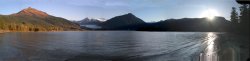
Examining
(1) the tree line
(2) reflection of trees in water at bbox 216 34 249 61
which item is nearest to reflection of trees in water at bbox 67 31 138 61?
(2) reflection of trees in water at bbox 216 34 249 61

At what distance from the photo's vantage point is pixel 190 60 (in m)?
36.9

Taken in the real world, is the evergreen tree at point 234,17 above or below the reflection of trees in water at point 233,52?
above

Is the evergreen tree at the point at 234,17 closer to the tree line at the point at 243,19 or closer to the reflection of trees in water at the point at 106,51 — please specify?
the tree line at the point at 243,19

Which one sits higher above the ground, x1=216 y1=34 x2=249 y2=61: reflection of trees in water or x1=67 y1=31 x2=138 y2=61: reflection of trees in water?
x1=216 y1=34 x2=249 y2=61: reflection of trees in water

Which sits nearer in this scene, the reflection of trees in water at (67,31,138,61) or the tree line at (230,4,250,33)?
the reflection of trees in water at (67,31,138,61)

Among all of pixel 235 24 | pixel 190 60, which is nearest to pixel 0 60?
pixel 190 60

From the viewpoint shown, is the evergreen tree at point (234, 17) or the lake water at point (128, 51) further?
the evergreen tree at point (234, 17)

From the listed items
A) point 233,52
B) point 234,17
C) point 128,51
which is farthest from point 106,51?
point 234,17

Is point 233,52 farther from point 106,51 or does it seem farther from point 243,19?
point 243,19

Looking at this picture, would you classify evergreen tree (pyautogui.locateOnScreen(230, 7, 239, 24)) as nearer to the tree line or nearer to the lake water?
the tree line

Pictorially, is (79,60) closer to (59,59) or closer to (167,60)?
(59,59)

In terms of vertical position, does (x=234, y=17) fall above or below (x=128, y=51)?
above

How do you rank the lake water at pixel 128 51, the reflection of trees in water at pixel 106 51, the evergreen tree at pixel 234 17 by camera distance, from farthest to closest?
the evergreen tree at pixel 234 17 < the reflection of trees in water at pixel 106 51 < the lake water at pixel 128 51

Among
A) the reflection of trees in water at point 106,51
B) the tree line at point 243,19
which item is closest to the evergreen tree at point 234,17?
the tree line at point 243,19
